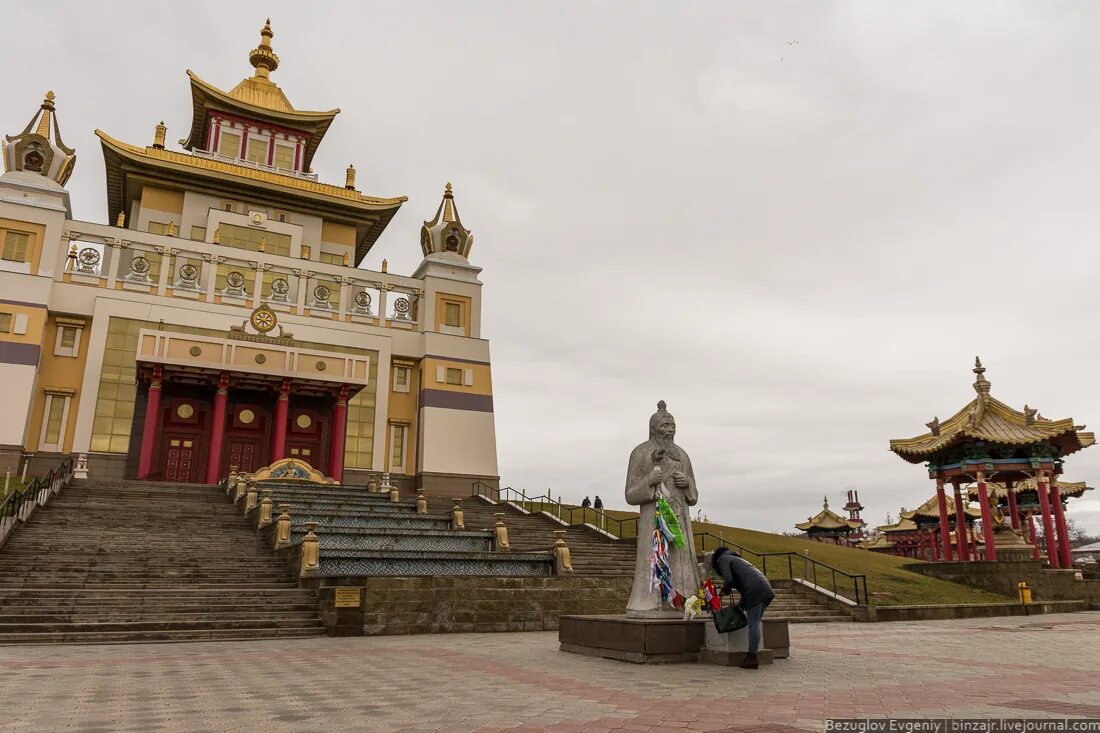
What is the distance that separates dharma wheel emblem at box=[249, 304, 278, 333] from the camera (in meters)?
32.1

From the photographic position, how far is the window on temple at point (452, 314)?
3778 cm

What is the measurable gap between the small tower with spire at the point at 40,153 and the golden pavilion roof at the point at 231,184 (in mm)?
2259

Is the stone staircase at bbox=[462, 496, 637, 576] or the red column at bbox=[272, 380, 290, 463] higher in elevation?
the red column at bbox=[272, 380, 290, 463]

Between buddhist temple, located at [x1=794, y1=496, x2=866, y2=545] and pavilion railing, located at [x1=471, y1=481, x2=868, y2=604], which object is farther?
buddhist temple, located at [x1=794, y1=496, x2=866, y2=545]

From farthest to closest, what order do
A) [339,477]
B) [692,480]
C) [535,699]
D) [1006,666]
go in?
[339,477]
[692,480]
[1006,666]
[535,699]

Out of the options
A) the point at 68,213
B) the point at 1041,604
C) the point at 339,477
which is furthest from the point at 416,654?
the point at 68,213

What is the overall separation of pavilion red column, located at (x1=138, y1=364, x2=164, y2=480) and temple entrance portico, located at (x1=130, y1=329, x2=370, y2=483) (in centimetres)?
4

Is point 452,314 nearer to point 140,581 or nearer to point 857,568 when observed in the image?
point 857,568

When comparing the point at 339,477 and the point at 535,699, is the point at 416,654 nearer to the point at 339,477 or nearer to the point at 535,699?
the point at 535,699

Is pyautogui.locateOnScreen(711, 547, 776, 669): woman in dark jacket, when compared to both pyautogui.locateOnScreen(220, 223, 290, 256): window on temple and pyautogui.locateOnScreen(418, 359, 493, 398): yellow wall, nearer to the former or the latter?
pyautogui.locateOnScreen(418, 359, 493, 398): yellow wall

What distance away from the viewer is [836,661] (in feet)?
30.3

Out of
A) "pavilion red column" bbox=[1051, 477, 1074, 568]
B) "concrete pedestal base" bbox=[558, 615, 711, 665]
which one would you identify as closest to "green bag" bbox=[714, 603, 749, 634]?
"concrete pedestal base" bbox=[558, 615, 711, 665]

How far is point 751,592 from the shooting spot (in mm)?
8336

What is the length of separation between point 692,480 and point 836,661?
286 centimetres
